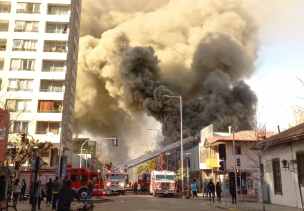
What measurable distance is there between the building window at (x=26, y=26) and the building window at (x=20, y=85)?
6421 mm

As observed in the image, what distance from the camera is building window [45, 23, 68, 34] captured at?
37.8 meters

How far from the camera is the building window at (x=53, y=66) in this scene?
36.8m

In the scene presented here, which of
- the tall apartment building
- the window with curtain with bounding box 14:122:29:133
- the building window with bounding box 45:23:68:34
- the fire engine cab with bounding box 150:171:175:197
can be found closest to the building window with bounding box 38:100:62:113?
the tall apartment building

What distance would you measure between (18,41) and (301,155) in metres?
33.1

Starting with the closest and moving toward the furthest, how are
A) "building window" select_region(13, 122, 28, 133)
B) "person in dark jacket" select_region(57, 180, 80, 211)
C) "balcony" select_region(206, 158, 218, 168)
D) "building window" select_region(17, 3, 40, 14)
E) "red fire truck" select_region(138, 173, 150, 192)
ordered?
1. "person in dark jacket" select_region(57, 180, 80, 211)
2. "balcony" select_region(206, 158, 218, 168)
3. "building window" select_region(13, 122, 28, 133)
4. "building window" select_region(17, 3, 40, 14)
5. "red fire truck" select_region(138, 173, 150, 192)

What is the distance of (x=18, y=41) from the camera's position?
3609cm

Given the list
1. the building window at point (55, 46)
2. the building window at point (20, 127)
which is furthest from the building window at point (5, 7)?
the building window at point (20, 127)

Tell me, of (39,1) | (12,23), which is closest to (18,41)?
(12,23)

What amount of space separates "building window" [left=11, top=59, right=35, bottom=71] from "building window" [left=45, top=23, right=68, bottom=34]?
464 cm

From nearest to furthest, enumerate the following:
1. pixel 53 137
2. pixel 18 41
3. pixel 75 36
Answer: pixel 53 137
pixel 18 41
pixel 75 36

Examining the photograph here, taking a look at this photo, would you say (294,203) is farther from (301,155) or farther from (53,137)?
(53,137)

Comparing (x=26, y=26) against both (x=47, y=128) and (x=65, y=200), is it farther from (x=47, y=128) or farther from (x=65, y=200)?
(x=65, y=200)

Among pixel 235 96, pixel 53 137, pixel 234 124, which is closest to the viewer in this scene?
pixel 53 137

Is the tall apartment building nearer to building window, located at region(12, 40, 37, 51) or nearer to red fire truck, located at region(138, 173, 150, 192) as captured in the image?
building window, located at region(12, 40, 37, 51)
